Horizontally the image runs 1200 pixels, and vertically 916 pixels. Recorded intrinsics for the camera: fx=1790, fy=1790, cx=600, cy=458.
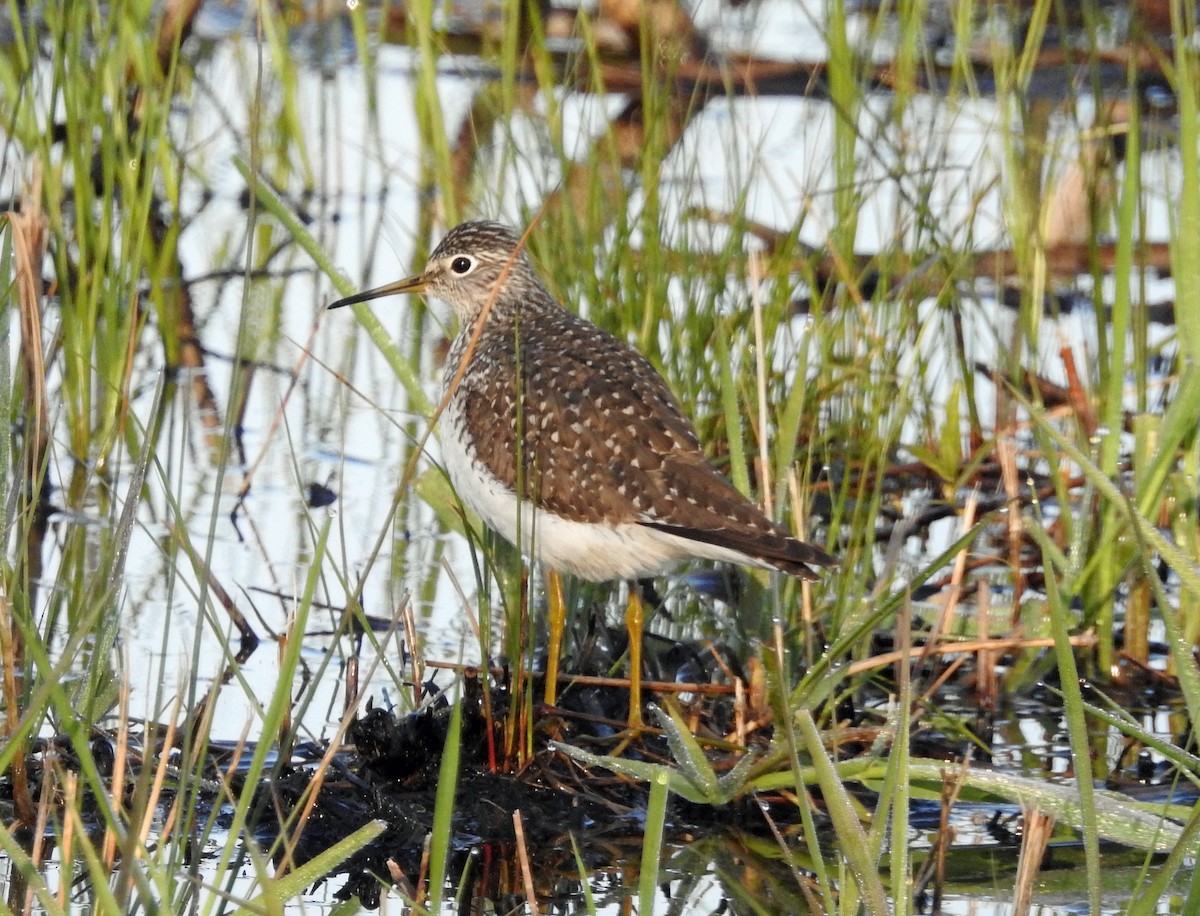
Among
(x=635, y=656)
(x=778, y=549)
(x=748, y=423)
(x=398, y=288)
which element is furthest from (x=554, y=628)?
(x=398, y=288)

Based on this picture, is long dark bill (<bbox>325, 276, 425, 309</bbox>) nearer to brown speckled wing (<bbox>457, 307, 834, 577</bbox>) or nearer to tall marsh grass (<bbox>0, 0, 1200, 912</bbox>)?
tall marsh grass (<bbox>0, 0, 1200, 912</bbox>)

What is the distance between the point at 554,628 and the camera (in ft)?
16.9

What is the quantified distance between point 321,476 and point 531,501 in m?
2.22

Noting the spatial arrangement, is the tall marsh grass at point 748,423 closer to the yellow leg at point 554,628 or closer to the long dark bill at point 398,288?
the yellow leg at point 554,628

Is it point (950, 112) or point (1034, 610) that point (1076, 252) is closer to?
point (950, 112)

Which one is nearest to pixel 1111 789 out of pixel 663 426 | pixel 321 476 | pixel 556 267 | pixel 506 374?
pixel 663 426

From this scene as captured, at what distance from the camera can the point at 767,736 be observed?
4.68m

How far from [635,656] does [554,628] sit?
1.05 ft

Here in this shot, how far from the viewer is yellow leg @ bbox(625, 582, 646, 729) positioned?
482cm

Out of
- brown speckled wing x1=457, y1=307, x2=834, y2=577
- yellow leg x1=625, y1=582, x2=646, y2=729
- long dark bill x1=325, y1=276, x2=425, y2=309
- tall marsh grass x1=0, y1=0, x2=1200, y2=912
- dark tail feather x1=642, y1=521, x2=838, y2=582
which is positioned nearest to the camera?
tall marsh grass x1=0, y1=0, x2=1200, y2=912

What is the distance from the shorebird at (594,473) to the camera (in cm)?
465

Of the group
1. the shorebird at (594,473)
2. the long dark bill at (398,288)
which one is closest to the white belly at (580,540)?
the shorebird at (594,473)

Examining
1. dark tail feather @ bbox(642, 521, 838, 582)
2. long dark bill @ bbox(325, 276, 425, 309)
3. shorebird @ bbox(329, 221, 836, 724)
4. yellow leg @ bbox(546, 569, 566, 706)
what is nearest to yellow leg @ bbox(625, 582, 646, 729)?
shorebird @ bbox(329, 221, 836, 724)

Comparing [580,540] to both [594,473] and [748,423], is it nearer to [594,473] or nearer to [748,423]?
[594,473]
